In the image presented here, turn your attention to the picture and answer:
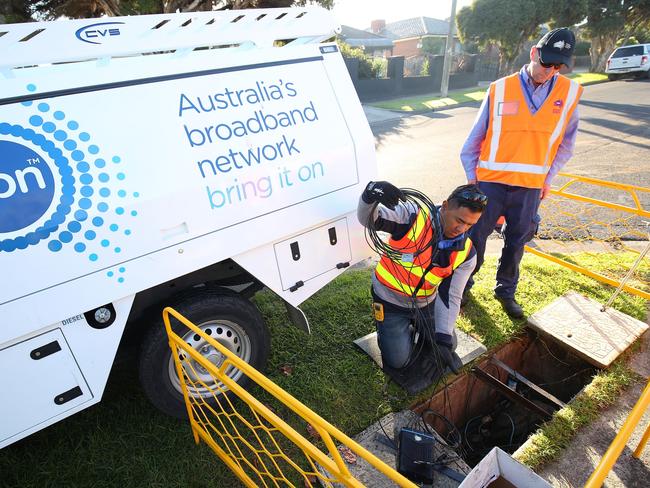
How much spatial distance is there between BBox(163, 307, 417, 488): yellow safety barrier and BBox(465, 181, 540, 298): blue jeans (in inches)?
84.4

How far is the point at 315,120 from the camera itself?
2648 mm

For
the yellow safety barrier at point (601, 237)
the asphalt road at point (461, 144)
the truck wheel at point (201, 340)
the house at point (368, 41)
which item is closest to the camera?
the truck wheel at point (201, 340)

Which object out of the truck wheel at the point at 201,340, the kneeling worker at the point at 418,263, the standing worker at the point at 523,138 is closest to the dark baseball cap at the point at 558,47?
the standing worker at the point at 523,138

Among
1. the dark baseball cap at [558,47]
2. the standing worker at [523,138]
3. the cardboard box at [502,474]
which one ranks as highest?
the dark baseball cap at [558,47]

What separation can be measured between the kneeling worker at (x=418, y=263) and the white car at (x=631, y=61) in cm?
2603

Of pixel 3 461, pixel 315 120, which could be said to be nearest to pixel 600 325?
pixel 315 120

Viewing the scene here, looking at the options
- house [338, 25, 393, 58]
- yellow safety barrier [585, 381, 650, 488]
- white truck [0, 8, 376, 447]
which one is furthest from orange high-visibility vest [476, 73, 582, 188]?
house [338, 25, 393, 58]

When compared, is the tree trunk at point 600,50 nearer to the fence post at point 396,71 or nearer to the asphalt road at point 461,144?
the asphalt road at point 461,144

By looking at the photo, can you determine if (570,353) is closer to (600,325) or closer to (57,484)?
(600,325)

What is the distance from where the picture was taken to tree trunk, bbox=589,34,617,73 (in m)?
24.9

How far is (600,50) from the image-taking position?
25.4 meters

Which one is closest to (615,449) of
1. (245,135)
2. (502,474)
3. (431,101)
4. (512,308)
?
(502,474)

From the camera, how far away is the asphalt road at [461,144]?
787 centimetres

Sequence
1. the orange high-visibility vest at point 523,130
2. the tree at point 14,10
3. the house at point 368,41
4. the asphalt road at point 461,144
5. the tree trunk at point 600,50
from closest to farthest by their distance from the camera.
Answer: the orange high-visibility vest at point 523,130
the asphalt road at point 461,144
the tree at point 14,10
the tree trunk at point 600,50
the house at point 368,41
